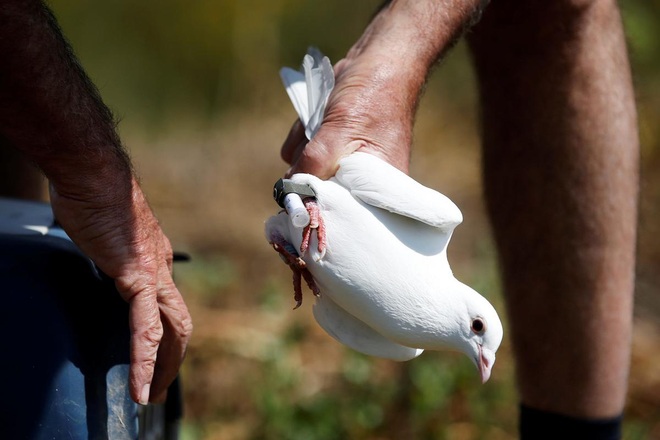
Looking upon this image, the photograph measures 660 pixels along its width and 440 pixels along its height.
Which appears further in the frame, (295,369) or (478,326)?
(295,369)

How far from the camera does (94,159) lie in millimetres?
1237

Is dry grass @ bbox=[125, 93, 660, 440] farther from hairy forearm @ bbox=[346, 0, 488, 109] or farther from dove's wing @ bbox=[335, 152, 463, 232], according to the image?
dove's wing @ bbox=[335, 152, 463, 232]

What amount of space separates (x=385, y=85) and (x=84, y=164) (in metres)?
0.44

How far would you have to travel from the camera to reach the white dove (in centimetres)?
121

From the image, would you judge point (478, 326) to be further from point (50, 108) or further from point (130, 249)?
point (50, 108)

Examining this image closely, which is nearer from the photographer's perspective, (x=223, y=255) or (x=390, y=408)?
(x=390, y=408)

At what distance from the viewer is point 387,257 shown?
121 cm

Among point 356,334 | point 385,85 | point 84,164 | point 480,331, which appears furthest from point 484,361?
point 84,164

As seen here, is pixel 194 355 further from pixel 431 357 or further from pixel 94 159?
pixel 94 159

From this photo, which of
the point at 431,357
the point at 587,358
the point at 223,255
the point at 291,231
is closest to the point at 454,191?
the point at 223,255

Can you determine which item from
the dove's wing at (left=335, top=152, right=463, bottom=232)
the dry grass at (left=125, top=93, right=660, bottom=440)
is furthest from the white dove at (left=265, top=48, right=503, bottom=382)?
the dry grass at (left=125, top=93, right=660, bottom=440)

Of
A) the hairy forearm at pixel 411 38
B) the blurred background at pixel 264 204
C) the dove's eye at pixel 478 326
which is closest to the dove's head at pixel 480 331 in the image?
the dove's eye at pixel 478 326

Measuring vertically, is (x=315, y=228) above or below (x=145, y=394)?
above

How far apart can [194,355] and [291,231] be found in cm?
142
